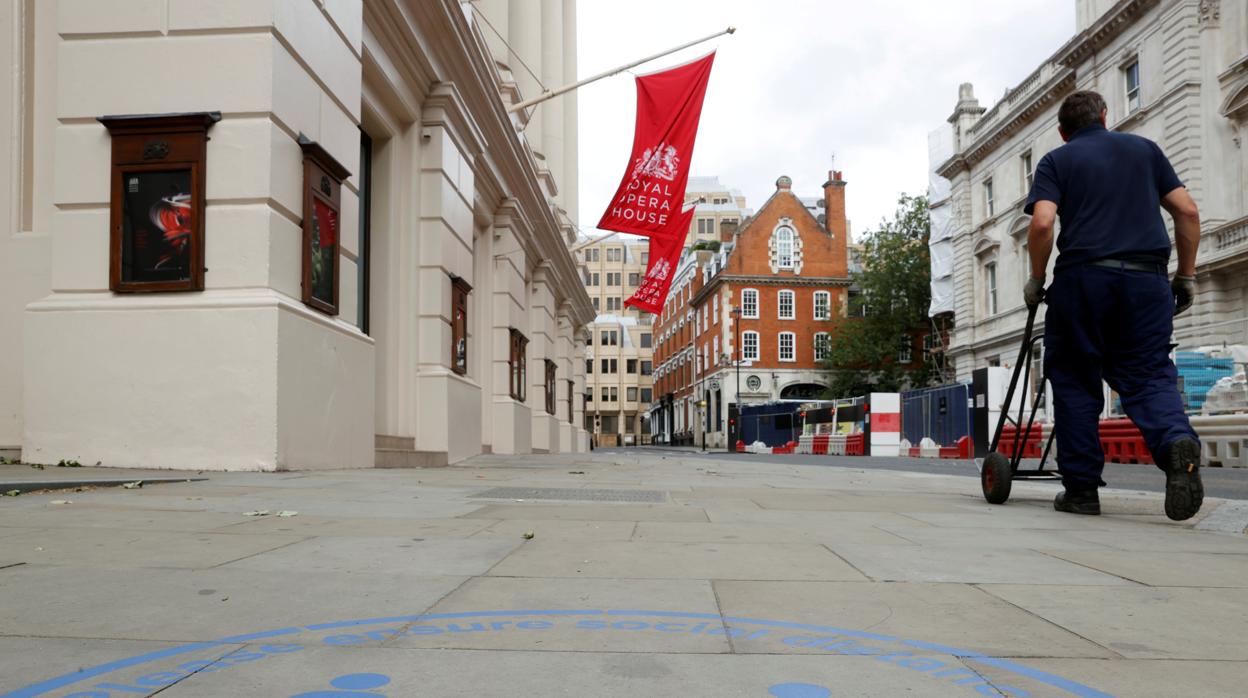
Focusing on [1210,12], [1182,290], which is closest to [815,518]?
[1182,290]

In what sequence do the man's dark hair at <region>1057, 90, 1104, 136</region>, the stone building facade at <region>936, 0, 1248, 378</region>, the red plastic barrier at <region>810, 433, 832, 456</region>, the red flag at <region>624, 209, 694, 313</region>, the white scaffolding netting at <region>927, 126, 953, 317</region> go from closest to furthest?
the man's dark hair at <region>1057, 90, 1104, 136</region>, the red flag at <region>624, 209, 694, 313</region>, the stone building facade at <region>936, 0, 1248, 378</region>, the red plastic barrier at <region>810, 433, 832, 456</region>, the white scaffolding netting at <region>927, 126, 953, 317</region>

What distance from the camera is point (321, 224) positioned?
8.34 metres

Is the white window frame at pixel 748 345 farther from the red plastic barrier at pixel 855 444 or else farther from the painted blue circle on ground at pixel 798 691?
the painted blue circle on ground at pixel 798 691

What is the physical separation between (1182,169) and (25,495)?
30.3 metres

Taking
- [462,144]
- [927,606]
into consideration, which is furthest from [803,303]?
[927,606]

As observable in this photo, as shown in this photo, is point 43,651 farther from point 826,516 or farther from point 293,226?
point 293,226

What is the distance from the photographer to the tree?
194ft

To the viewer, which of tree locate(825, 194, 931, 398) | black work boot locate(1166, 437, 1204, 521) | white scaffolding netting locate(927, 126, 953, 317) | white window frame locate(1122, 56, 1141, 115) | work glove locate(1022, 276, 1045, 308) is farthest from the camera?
tree locate(825, 194, 931, 398)

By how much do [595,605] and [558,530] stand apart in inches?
66.7

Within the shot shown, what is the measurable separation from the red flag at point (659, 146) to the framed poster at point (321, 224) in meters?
7.76

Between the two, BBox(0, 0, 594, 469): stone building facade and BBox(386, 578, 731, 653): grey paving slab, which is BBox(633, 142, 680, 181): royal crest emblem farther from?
BBox(386, 578, 731, 653): grey paving slab

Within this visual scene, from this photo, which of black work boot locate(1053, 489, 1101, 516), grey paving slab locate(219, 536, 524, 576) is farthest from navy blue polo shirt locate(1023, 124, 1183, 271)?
grey paving slab locate(219, 536, 524, 576)

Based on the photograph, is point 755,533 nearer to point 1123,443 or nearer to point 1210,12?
point 1123,443

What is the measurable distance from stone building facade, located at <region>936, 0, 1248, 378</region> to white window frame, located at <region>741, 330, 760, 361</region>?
898 inches
